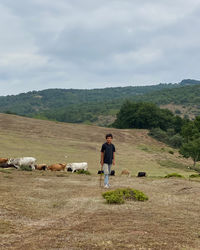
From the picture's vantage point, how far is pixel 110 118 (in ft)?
464

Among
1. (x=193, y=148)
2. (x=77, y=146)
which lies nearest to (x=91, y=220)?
(x=77, y=146)

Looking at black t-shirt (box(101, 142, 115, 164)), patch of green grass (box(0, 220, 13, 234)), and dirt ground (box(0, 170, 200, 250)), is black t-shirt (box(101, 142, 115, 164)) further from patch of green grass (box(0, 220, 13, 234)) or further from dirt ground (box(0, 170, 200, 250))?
patch of green grass (box(0, 220, 13, 234))

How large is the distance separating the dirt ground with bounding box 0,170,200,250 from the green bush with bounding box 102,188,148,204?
26 cm

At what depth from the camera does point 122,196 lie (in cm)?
1247

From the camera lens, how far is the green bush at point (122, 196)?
460 inches

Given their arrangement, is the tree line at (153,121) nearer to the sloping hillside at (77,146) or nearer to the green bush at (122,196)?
the sloping hillside at (77,146)

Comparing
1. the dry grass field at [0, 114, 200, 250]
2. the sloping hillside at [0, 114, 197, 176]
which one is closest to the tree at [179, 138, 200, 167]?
the sloping hillside at [0, 114, 197, 176]

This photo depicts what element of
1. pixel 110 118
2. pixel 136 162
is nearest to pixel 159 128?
pixel 136 162

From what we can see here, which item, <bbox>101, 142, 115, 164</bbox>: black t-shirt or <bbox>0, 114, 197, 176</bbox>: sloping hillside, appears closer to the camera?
<bbox>101, 142, 115, 164</bbox>: black t-shirt

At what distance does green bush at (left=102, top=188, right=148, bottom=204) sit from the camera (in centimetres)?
1170

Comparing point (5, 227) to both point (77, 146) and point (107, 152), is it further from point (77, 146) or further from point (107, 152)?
point (77, 146)

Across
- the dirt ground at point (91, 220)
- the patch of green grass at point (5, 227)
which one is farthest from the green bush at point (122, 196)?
the patch of green grass at point (5, 227)

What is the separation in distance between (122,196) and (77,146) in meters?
38.2

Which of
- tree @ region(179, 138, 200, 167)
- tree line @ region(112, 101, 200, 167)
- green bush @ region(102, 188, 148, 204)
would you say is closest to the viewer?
green bush @ region(102, 188, 148, 204)
